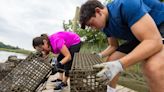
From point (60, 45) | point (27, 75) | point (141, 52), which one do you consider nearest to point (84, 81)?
point (141, 52)

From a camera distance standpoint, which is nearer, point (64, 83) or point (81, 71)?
point (81, 71)

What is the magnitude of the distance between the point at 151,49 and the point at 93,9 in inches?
19.6

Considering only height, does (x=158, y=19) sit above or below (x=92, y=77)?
above

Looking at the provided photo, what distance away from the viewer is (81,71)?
7.29 feet

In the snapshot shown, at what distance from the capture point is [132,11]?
2.68 meters

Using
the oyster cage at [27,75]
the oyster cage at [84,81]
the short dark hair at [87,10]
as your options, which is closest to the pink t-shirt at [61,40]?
the oyster cage at [27,75]

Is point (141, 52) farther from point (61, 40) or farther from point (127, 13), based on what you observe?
point (61, 40)

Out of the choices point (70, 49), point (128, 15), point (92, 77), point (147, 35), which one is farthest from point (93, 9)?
point (70, 49)

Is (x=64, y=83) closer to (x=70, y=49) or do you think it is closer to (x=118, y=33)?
(x=70, y=49)

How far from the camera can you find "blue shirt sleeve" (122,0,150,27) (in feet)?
8.73

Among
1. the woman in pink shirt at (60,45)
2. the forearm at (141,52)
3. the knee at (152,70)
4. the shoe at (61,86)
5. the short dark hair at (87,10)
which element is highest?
the short dark hair at (87,10)

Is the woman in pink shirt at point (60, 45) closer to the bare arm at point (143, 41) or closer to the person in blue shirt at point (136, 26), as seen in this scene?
the person in blue shirt at point (136, 26)

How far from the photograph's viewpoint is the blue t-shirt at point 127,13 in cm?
268

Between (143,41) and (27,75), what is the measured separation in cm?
155
